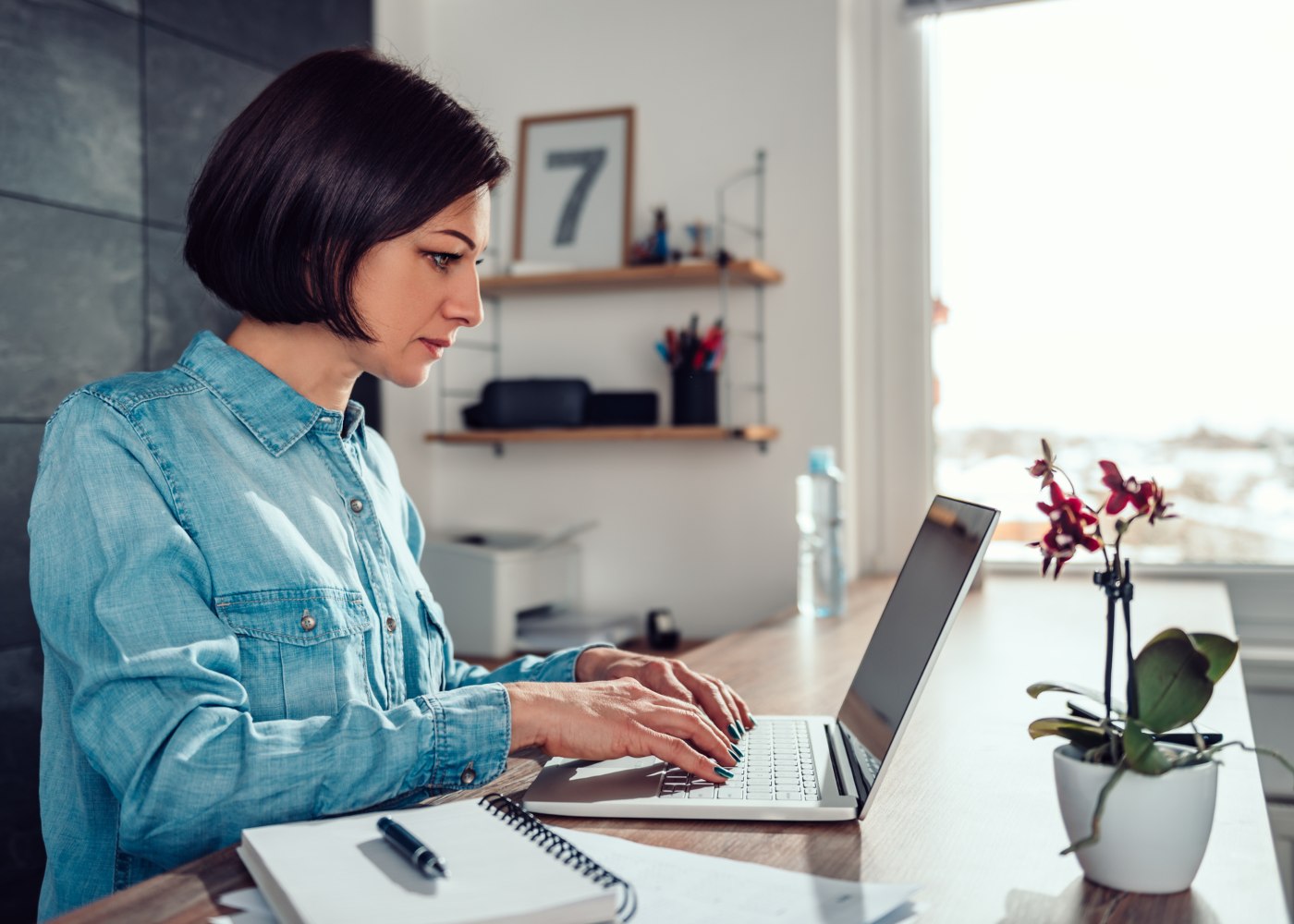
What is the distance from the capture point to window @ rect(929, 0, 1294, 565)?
2.16 meters

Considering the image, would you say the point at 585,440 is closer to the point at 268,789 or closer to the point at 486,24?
the point at 486,24

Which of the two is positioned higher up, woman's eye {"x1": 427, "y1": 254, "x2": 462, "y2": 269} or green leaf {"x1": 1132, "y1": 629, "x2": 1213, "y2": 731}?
woman's eye {"x1": 427, "y1": 254, "x2": 462, "y2": 269}

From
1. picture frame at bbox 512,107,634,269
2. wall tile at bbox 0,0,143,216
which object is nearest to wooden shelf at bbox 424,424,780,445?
picture frame at bbox 512,107,634,269

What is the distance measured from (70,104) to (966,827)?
175 cm

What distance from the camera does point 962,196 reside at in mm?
2375

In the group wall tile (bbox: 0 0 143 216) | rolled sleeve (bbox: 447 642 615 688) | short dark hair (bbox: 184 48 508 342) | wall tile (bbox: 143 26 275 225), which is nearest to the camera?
short dark hair (bbox: 184 48 508 342)

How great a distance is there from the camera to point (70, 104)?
6.03ft

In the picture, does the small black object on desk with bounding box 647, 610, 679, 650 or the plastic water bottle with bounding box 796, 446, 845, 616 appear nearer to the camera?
the plastic water bottle with bounding box 796, 446, 845, 616

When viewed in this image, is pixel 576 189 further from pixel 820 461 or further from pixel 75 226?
pixel 75 226

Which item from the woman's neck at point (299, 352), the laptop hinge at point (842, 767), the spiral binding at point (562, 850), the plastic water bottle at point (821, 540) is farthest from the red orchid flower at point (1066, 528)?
the plastic water bottle at point (821, 540)

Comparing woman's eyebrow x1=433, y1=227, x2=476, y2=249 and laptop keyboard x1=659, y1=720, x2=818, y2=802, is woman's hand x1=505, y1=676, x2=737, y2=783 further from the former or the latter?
woman's eyebrow x1=433, y1=227, x2=476, y2=249

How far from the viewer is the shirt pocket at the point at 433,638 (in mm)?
1137

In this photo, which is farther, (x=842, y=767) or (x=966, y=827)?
(x=842, y=767)

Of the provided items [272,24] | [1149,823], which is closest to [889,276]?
[272,24]
